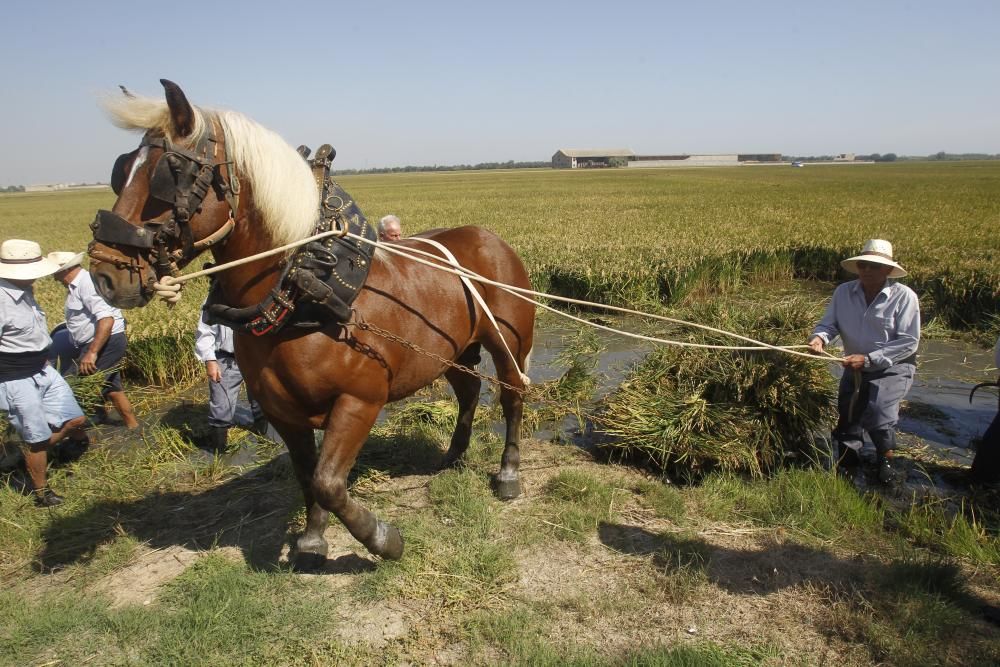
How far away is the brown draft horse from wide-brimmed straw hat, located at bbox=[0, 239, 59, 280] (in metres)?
2.63

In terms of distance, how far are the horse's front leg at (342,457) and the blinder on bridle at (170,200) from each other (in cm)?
101

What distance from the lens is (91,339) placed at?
19.5ft

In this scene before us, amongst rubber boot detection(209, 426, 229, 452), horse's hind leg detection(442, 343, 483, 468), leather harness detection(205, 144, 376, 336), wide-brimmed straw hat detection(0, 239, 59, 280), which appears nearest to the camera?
leather harness detection(205, 144, 376, 336)

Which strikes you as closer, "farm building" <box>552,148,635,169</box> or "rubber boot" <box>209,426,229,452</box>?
"rubber boot" <box>209,426,229,452</box>

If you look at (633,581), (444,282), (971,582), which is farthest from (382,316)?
(971,582)

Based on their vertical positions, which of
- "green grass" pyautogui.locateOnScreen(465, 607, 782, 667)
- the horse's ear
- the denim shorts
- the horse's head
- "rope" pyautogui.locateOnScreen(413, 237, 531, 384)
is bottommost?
"green grass" pyautogui.locateOnScreen(465, 607, 782, 667)

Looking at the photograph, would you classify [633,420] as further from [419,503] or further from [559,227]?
[559,227]

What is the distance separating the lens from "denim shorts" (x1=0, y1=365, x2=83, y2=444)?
451cm

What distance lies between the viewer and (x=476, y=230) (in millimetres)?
4488

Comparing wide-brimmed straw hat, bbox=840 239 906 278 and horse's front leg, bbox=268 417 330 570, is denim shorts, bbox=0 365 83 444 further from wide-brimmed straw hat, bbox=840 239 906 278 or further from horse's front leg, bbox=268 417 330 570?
wide-brimmed straw hat, bbox=840 239 906 278

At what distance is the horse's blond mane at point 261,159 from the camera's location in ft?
8.18

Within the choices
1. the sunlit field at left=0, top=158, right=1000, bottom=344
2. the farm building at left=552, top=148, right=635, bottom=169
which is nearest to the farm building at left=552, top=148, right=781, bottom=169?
the farm building at left=552, top=148, right=635, bottom=169

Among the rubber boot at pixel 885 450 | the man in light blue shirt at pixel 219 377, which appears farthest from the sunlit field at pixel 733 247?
the rubber boot at pixel 885 450

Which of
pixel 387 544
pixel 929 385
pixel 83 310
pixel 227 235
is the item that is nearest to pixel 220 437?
pixel 83 310
